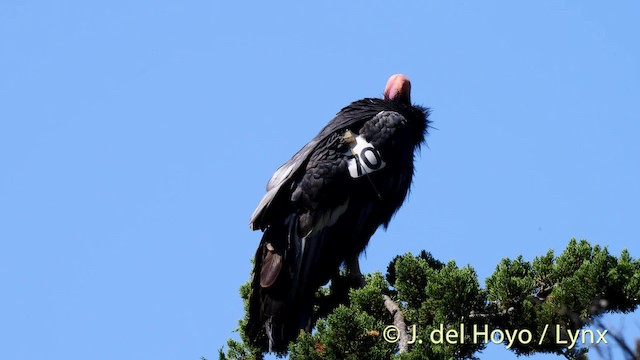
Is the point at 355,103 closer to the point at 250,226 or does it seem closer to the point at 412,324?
the point at 250,226

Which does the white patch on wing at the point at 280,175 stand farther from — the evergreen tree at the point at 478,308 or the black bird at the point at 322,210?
the evergreen tree at the point at 478,308

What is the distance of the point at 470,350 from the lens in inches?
272

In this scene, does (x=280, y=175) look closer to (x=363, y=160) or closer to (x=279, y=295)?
→ (x=363, y=160)

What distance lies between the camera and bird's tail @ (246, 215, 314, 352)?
318 inches

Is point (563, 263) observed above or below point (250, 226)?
below

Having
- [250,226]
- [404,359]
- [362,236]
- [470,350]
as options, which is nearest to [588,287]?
[470,350]

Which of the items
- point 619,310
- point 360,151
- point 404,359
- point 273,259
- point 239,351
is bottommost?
point 404,359

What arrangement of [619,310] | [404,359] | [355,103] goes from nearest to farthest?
[404,359] < [619,310] < [355,103]

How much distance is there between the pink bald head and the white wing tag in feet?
4.03

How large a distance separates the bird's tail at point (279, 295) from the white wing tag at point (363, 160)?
82 cm

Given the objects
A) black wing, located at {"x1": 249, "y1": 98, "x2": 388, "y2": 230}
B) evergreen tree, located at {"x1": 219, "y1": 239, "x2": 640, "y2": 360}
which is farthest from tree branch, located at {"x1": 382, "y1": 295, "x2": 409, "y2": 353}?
black wing, located at {"x1": 249, "y1": 98, "x2": 388, "y2": 230}

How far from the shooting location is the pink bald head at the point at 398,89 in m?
9.98

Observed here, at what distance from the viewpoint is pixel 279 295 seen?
26.7ft

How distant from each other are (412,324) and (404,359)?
3.72ft
